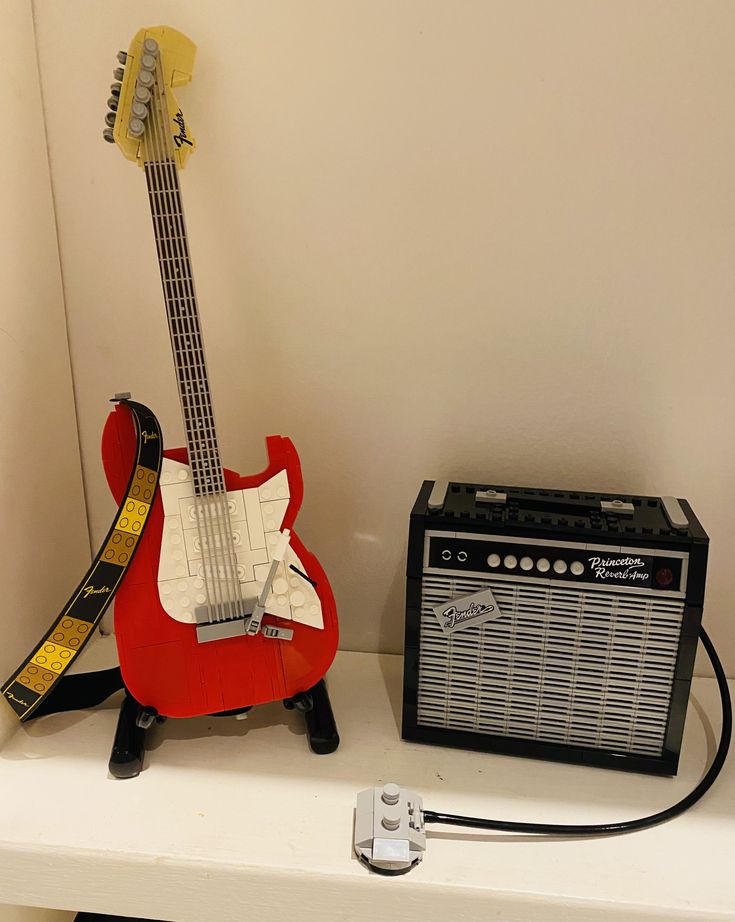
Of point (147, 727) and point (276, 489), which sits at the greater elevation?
point (276, 489)

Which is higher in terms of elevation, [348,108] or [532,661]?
[348,108]

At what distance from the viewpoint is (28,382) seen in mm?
864

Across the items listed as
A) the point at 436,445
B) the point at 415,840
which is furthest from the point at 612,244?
the point at 415,840

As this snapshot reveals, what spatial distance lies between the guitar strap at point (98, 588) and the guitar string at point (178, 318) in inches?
1.4

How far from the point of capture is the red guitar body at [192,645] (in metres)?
0.77

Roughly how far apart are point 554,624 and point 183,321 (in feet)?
1.56

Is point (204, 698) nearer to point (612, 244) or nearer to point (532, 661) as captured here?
point (532, 661)

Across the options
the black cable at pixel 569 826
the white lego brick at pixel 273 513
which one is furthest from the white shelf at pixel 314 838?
the white lego brick at pixel 273 513

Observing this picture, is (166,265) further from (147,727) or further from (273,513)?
(147,727)

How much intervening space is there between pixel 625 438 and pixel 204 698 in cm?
55

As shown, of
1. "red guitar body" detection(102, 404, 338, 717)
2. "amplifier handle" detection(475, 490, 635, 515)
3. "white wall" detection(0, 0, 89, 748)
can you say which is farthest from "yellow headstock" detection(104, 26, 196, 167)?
"amplifier handle" detection(475, 490, 635, 515)

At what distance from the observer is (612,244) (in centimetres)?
82

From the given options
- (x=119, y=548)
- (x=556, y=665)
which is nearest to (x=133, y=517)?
(x=119, y=548)

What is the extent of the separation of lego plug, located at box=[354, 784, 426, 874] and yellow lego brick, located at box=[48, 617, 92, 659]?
32cm
